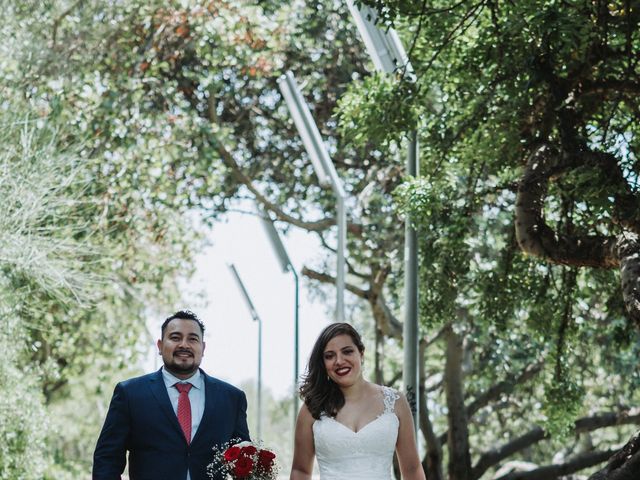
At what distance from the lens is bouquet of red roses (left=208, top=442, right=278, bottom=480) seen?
5770 mm

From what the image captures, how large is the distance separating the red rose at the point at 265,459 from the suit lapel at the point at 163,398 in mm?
442

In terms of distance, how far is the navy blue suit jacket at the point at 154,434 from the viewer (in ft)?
19.3

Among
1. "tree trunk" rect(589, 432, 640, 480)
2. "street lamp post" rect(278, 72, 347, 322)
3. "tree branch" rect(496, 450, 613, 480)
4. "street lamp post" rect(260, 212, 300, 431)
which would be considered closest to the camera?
"tree trunk" rect(589, 432, 640, 480)

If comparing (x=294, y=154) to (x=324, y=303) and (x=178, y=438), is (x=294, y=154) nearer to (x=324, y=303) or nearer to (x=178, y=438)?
(x=324, y=303)

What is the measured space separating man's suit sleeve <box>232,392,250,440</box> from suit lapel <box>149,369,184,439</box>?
0.38 metres

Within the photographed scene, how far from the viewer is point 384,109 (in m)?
10.1

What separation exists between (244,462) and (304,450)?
2.34ft

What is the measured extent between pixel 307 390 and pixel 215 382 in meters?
0.61

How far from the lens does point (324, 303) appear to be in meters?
25.5

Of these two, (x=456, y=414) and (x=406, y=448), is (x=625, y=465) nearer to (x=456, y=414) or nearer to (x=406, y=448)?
(x=406, y=448)

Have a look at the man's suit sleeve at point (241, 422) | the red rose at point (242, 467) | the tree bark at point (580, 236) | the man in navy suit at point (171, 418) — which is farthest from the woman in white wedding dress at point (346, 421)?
the tree bark at point (580, 236)

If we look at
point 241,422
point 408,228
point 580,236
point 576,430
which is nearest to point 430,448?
point 576,430

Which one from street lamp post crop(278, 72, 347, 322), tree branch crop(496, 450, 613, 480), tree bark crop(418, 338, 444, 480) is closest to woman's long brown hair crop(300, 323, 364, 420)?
street lamp post crop(278, 72, 347, 322)

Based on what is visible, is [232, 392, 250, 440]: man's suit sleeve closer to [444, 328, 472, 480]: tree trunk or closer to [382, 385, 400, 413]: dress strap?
[382, 385, 400, 413]: dress strap
